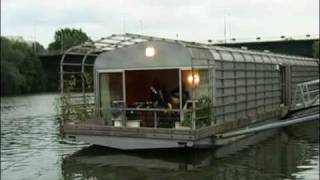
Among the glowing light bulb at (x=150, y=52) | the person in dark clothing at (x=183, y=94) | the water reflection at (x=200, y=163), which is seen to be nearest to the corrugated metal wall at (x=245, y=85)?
the person in dark clothing at (x=183, y=94)

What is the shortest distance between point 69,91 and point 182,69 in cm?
460

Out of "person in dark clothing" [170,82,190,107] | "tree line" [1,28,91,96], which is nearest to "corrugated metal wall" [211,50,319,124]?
"person in dark clothing" [170,82,190,107]

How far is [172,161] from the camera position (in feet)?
63.8

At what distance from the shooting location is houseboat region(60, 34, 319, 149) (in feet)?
66.5

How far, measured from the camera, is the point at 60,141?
27094mm

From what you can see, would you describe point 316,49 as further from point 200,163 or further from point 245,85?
point 200,163

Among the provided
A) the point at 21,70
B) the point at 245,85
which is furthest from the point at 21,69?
the point at 245,85

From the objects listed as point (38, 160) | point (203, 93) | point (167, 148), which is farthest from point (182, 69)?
point (38, 160)

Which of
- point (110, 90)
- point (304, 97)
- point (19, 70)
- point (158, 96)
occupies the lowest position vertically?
point (304, 97)

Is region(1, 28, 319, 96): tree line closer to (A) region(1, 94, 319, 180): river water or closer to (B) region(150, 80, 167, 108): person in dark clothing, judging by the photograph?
(B) region(150, 80, 167, 108): person in dark clothing

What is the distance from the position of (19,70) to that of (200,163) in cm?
8473

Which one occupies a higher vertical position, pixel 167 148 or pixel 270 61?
pixel 270 61

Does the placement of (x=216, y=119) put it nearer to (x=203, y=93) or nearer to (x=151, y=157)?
(x=203, y=93)

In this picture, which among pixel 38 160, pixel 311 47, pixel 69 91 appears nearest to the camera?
pixel 38 160
